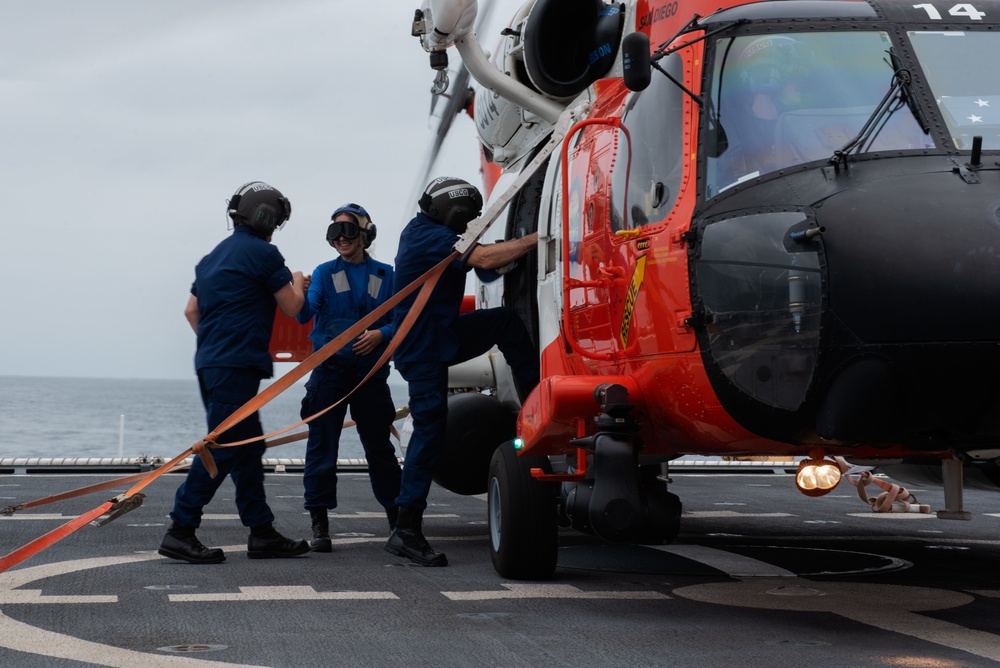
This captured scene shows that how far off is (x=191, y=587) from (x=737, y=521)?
467 cm

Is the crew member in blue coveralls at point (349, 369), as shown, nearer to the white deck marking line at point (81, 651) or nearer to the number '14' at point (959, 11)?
the white deck marking line at point (81, 651)

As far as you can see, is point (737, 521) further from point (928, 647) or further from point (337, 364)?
point (928, 647)

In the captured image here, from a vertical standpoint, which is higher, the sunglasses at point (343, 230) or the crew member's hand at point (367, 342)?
the sunglasses at point (343, 230)

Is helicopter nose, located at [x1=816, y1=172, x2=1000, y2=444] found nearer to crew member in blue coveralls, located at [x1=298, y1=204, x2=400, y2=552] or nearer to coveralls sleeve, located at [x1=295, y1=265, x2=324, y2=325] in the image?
crew member in blue coveralls, located at [x1=298, y1=204, x2=400, y2=552]

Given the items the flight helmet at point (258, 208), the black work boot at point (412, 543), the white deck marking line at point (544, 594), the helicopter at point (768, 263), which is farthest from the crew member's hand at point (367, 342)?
the white deck marking line at point (544, 594)

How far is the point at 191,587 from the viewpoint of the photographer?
579 cm

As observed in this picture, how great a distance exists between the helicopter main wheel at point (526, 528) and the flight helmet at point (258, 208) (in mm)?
2100

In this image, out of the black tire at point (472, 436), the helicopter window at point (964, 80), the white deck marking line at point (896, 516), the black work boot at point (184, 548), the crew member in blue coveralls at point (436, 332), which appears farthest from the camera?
the white deck marking line at point (896, 516)

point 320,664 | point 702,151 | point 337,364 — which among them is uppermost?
point 702,151

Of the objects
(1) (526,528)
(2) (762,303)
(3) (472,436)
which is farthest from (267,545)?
(2) (762,303)

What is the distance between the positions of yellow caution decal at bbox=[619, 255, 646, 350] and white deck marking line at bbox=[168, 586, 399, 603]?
152 cm

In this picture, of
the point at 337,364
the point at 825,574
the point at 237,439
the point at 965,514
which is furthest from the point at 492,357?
the point at 965,514

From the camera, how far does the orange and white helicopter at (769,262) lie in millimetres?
4238

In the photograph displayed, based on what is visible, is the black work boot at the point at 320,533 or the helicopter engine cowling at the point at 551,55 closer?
the helicopter engine cowling at the point at 551,55
